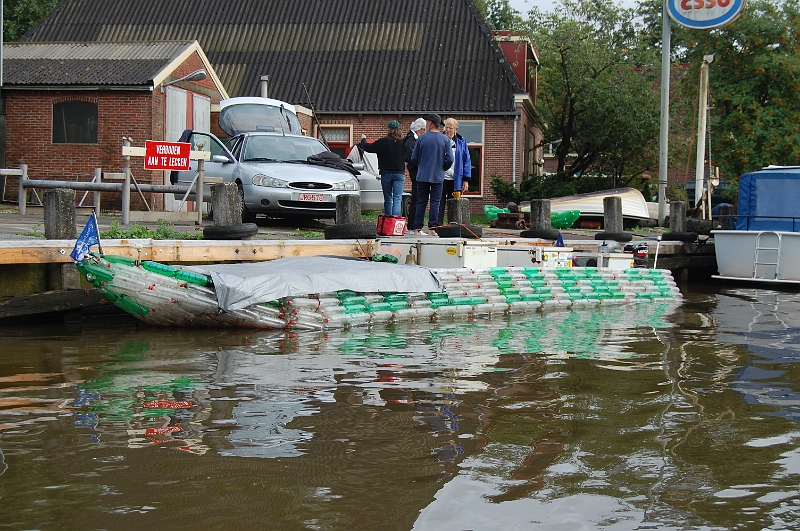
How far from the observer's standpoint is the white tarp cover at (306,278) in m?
10.9

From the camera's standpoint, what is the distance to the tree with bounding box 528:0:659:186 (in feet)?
109

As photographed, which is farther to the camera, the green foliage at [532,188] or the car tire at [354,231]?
the green foliage at [532,188]

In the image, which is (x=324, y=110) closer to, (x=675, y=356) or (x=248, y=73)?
(x=248, y=73)

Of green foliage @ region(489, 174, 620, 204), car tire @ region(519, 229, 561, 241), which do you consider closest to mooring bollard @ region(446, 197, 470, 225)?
car tire @ region(519, 229, 561, 241)

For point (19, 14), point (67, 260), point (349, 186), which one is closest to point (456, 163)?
point (349, 186)

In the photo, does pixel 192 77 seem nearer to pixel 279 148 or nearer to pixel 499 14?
pixel 279 148

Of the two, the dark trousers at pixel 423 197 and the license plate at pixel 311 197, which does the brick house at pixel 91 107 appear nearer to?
the license plate at pixel 311 197

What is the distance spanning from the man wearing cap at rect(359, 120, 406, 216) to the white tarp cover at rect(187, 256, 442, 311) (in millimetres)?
3715

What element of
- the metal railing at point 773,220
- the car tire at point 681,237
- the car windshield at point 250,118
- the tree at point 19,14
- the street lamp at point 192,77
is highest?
the tree at point 19,14

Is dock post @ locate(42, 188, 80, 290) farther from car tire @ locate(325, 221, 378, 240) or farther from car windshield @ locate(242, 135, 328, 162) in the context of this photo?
car windshield @ locate(242, 135, 328, 162)

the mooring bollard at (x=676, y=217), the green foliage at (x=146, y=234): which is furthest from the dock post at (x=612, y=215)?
the green foliage at (x=146, y=234)

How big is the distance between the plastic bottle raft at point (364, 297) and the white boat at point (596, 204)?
387 inches

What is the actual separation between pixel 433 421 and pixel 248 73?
1052 inches

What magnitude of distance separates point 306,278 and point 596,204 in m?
15.6
